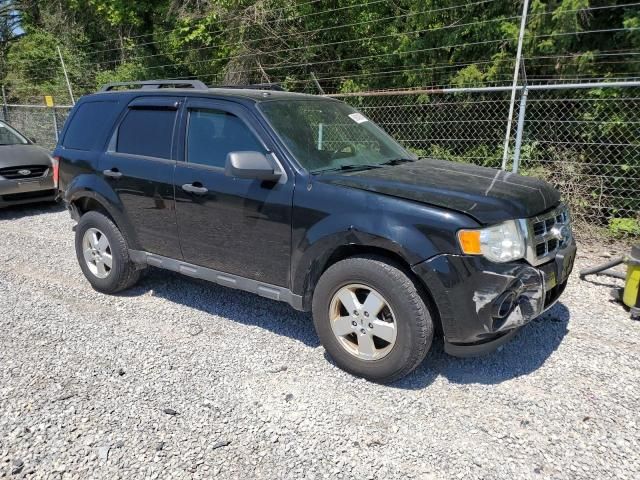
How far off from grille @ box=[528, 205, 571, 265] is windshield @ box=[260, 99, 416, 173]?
4.21ft

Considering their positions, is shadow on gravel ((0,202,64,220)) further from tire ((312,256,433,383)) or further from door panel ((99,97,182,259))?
tire ((312,256,433,383))

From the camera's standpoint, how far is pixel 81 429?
2.84 metres

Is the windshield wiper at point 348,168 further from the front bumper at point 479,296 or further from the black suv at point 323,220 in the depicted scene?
the front bumper at point 479,296

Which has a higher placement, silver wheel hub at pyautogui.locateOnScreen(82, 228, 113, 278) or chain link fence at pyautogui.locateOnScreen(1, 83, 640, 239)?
chain link fence at pyautogui.locateOnScreen(1, 83, 640, 239)

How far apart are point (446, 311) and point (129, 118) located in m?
3.31

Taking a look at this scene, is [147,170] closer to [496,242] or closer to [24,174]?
[496,242]

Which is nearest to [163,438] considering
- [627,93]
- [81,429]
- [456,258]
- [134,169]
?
[81,429]

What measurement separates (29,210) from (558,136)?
8707mm

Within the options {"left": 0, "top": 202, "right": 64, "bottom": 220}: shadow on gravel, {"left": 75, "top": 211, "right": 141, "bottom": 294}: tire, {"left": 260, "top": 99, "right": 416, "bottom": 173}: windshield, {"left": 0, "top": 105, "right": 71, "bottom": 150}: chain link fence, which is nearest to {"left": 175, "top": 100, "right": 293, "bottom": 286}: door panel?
{"left": 260, "top": 99, "right": 416, "bottom": 173}: windshield

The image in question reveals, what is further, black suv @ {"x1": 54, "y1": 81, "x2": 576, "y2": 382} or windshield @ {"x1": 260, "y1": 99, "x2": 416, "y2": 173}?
windshield @ {"x1": 260, "y1": 99, "x2": 416, "y2": 173}

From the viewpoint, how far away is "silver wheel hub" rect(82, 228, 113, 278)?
4734 mm

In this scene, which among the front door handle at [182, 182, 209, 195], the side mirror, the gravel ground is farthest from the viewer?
the front door handle at [182, 182, 209, 195]

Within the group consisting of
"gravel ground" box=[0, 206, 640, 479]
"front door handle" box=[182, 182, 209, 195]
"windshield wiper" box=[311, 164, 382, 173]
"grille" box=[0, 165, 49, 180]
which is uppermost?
"windshield wiper" box=[311, 164, 382, 173]

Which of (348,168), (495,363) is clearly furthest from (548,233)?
(348,168)
